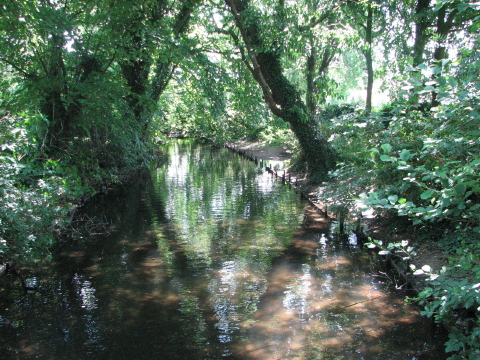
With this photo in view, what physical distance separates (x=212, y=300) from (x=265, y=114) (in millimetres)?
9450

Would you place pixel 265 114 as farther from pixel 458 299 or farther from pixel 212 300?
pixel 458 299

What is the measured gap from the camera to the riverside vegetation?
3691mm

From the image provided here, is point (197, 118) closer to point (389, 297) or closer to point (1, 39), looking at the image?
point (1, 39)

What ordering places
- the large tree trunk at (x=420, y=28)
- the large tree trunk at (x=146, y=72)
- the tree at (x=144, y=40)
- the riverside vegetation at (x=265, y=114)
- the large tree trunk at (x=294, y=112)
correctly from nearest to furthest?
the riverside vegetation at (x=265, y=114), the tree at (x=144, y=40), the large tree trunk at (x=420, y=28), the large tree trunk at (x=146, y=72), the large tree trunk at (x=294, y=112)

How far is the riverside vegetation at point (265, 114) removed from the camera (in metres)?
3.69

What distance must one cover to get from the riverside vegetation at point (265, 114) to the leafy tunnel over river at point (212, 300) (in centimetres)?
71

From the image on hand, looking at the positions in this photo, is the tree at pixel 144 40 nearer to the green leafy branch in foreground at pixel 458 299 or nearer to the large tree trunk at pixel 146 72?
the large tree trunk at pixel 146 72

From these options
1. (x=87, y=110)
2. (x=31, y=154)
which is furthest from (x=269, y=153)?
(x=31, y=154)

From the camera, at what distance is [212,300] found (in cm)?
606

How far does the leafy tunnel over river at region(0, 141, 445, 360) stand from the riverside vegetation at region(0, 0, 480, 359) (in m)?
0.71

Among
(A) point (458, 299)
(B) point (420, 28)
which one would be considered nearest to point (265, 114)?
(B) point (420, 28)

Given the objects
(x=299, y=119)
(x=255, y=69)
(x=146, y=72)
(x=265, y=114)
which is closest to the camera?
(x=255, y=69)

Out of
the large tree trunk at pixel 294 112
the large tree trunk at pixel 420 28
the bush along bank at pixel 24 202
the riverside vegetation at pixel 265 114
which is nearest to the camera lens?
the riverside vegetation at pixel 265 114

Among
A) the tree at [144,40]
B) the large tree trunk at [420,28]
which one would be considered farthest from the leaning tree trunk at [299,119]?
the large tree trunk at [420,28]
